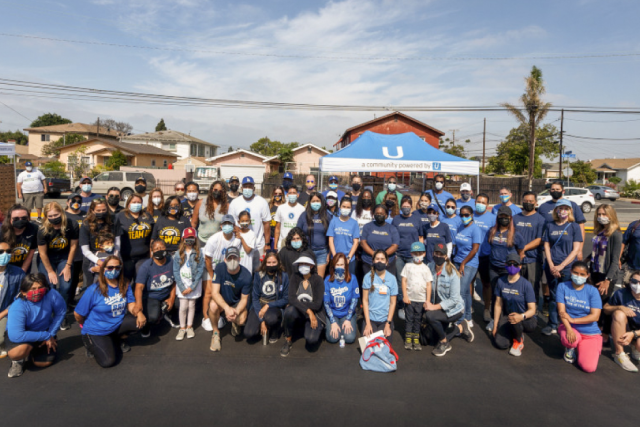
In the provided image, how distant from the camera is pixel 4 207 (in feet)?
48.8

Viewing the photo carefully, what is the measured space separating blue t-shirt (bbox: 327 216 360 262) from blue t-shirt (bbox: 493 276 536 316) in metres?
2.18

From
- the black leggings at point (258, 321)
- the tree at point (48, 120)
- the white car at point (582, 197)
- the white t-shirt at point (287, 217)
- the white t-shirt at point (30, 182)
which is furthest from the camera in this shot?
the tree at point (48, 120)

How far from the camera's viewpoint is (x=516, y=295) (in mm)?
5023

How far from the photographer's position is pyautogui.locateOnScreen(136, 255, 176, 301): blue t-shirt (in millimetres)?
5129

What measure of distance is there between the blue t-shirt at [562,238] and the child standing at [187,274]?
526 cm

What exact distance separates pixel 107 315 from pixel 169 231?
1.49 metres

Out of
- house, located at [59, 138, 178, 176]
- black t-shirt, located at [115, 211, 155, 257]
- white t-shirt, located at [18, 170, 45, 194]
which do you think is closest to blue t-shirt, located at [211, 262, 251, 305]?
black t-shirt, located at [115, 211, 155, 257]

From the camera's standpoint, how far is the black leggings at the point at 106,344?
4.43m

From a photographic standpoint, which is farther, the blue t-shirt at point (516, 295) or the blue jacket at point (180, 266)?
the blue jacket at point (180, 266)

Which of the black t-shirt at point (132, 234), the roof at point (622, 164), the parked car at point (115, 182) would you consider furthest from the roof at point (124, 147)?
the roof at point (622, 164)

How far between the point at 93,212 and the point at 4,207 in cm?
1317

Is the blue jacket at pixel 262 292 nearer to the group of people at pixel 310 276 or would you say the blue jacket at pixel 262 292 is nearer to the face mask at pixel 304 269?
the group of people at pixel 310 276

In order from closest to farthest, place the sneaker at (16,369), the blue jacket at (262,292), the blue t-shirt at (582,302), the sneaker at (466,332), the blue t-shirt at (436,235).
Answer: the sneaker at (16,369)
the blue t-shirt at (582,302)
the blue jacket at (262,292)
the sneaker at (466,332)
the blue t-shirt at (436,235)

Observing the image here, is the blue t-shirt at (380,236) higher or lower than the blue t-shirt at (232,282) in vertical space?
higher
